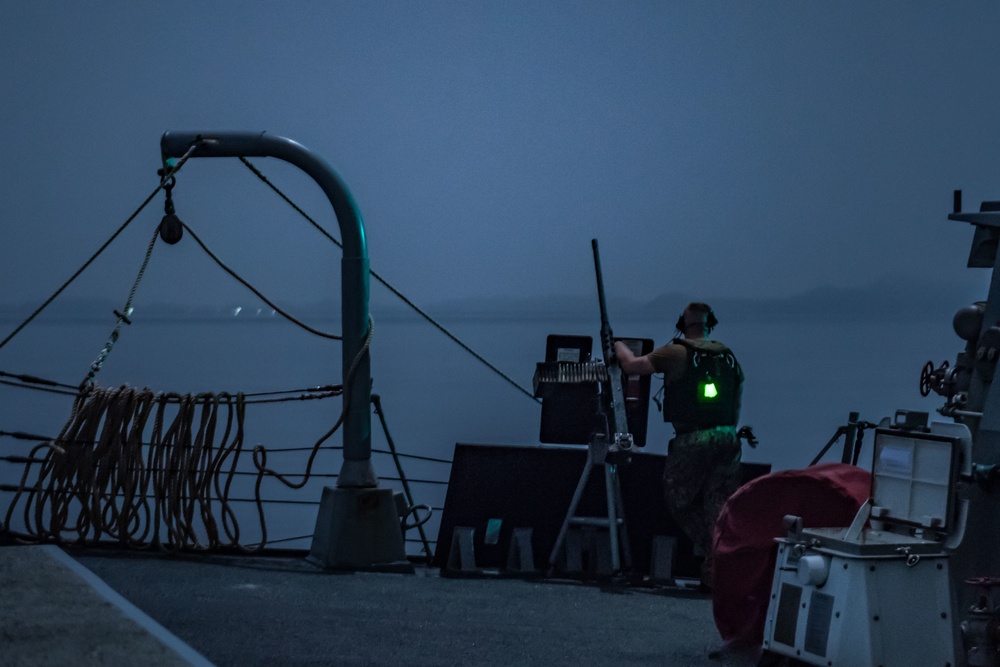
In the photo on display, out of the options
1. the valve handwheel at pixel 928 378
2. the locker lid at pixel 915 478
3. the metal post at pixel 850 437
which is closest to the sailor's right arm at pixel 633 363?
the metal post at pixel 850 437

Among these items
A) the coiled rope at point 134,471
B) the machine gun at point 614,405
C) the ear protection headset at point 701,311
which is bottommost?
the coiled rope at point 134,471

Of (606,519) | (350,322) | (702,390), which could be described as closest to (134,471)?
(350,322)

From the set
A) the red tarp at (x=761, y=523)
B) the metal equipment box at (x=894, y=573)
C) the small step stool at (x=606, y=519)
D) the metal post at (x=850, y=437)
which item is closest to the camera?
the metal equipment box at (x=894, y=573)

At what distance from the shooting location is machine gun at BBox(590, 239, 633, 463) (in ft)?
24.0

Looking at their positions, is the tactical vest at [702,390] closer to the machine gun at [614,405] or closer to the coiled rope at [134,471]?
the machine gun at [614,405]

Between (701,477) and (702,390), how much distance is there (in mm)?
501

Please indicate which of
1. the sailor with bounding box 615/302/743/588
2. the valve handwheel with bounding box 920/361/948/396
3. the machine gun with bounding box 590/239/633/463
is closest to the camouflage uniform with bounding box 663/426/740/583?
the sailor with bounding box 615/302/743/588

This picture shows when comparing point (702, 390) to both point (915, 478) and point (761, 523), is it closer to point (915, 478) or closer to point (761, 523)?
point (761, 523)

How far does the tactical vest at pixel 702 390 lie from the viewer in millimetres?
7164

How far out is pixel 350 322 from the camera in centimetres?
735

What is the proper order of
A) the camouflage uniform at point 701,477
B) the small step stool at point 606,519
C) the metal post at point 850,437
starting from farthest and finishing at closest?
the metal post at point 850,437, the small step stool at point 606,519, the camouflage uniform at point 701,477

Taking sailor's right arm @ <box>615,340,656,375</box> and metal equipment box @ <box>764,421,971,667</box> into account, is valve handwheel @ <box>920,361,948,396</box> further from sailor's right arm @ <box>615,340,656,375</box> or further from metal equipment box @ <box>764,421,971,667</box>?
sailor's right arm @ <box>615,340,656,375</box>

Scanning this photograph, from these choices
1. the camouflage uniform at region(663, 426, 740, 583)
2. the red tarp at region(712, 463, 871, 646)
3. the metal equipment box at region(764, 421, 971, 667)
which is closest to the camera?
the metal equipment box at region(764, 421, 971, 667)

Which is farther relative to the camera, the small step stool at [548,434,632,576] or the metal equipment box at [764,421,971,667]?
the small step stool at [548,434,632,576]
